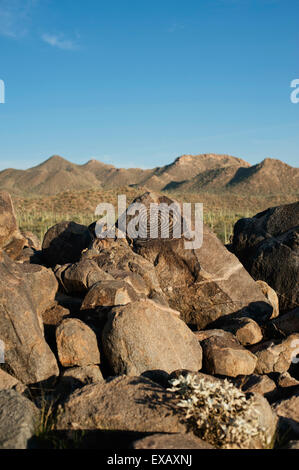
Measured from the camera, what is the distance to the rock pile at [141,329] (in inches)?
161

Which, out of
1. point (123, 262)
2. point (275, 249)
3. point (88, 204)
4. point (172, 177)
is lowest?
point (123, 262)

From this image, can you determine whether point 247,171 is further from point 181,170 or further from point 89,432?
point 89,432

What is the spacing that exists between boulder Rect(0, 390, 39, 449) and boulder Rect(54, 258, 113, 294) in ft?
8.05

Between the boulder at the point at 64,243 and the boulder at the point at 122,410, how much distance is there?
4984mm

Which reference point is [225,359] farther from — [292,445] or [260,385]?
[292,445]

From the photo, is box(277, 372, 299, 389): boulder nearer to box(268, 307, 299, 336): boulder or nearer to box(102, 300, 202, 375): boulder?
box(102, 300, 202, 375): boulder

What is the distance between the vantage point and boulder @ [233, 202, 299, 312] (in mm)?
8219

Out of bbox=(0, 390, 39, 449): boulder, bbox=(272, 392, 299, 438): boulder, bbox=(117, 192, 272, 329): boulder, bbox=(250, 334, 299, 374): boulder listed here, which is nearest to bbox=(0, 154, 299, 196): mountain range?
bbox=(117, 192, 272, 329): boulder

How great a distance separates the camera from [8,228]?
313 inches

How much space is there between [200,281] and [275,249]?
1907mm

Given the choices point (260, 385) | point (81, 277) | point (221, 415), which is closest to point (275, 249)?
point (260, 385)

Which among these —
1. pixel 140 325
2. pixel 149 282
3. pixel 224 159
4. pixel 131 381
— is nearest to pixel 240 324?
pixel 149 282

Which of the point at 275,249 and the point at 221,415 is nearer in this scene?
the point at 221,415

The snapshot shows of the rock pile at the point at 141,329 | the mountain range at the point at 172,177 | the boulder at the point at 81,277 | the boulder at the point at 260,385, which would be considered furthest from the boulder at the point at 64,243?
the mountain range at the point at 172,177
